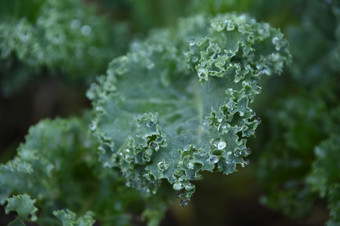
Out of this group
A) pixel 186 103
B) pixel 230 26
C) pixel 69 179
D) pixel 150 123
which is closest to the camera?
pixel 150 123

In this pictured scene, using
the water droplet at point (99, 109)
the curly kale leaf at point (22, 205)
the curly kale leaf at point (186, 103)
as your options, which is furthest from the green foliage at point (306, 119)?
the curly kale leaf at point (22, 205)

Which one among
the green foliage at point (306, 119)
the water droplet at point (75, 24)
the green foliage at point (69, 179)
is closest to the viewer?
the green foliage at point (69, 179)

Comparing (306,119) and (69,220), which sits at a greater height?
(306,119)

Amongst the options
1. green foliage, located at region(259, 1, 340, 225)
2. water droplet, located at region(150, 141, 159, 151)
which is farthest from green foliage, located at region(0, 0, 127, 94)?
green foliage, located at region(259, 1, 340, 225)

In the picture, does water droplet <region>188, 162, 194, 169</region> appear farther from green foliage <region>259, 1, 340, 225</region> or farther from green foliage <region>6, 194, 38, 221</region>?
green foliage <region>259, 1, 340, 225</region>

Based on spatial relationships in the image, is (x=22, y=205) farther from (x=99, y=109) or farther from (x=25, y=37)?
(x=25, y=37)

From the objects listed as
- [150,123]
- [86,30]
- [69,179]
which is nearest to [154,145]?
[150,123]

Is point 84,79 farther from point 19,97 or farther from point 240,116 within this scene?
point 240,116

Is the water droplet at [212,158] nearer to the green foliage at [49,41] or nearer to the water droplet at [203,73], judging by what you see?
the water droplet at [203,73]

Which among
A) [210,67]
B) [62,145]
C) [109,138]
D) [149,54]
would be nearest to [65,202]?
[62,145]
